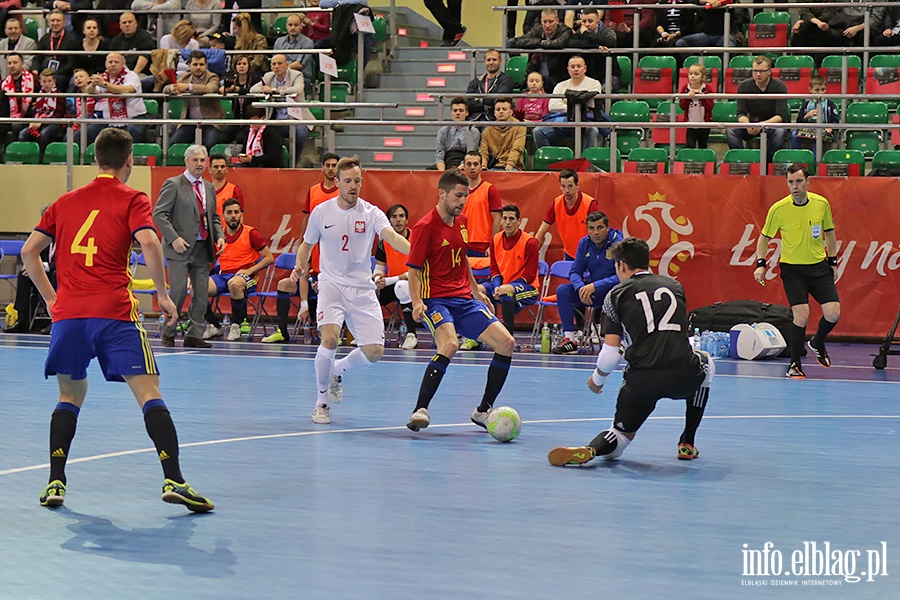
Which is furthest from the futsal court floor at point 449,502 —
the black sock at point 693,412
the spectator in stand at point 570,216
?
the spectator in stand at point 570,216

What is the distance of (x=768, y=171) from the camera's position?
17.2 m

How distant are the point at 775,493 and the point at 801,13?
14.2 metres

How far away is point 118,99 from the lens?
19812mm

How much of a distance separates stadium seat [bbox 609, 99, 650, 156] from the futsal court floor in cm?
692

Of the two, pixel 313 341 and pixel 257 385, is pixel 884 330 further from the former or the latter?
pixel 257 385

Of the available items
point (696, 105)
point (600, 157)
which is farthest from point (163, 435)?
point (696, 105)

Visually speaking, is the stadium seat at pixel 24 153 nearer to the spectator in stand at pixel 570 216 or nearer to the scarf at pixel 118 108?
the scarf at pixel 118 108

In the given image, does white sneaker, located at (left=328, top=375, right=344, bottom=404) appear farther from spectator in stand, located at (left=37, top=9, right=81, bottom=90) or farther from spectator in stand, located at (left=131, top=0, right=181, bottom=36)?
spectator in stand, located at (left=131, top=0, right=181, bottom=36)

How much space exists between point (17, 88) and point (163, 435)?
15953 mm

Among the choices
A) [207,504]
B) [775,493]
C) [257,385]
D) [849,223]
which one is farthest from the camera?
[849,223]

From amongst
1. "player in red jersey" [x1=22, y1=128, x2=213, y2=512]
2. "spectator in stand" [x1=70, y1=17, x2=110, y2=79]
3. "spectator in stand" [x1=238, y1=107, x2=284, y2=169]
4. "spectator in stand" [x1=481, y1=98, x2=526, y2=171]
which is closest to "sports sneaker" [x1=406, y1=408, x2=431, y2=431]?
"player in red jersey" [x1=22, y1=128, x2=213, y2=512]

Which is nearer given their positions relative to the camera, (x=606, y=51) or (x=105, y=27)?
(x=606, y=51)

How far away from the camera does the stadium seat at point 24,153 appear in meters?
20.1

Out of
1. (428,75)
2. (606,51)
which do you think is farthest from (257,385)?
(428,75)
